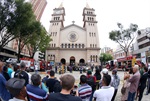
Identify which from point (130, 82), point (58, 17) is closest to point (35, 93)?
point (130, 82)

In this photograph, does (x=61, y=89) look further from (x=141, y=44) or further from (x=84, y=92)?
(x=141, y=44)

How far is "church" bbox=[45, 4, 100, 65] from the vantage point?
58594mm

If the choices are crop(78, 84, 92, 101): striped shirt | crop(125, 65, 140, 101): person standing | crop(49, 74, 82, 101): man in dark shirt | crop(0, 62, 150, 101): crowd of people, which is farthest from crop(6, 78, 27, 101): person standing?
crop(125, 65, 140, 101): person standing

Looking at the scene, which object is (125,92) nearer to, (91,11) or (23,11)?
(23,11)

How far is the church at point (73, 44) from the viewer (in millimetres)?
58594

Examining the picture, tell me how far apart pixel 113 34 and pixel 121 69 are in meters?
10.2

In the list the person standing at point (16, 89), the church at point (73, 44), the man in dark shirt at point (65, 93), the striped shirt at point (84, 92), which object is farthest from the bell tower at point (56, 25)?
the person standing at point (16, 89)

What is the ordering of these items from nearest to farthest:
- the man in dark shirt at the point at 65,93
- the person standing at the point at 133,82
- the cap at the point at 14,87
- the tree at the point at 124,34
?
the cap at the point at 14,87 → the man in dark shirt at the point at 65,93 → the person standing at the point at 133,82 → the tree at the point at 124,34

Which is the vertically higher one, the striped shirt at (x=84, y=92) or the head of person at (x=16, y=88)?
the head of person at (x=16, y=88)

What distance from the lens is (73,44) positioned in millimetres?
60344

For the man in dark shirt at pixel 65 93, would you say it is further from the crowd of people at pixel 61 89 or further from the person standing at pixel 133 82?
the person standing at pixel 133 82

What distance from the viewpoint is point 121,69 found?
3781 centimetres

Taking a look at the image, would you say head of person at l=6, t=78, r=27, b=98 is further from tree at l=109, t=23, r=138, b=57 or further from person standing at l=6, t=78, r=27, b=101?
tree at l=109, t=23, r=138, b=57

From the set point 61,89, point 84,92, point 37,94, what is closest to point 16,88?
point 37,94
